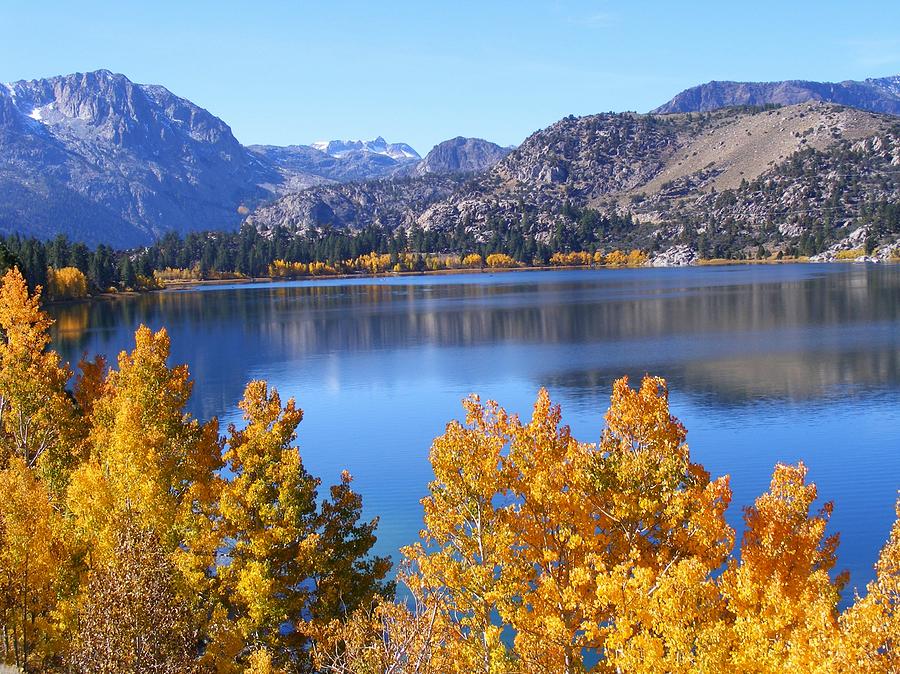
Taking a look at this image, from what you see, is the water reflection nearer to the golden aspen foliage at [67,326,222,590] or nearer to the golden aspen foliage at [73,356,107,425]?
the golden aspen foliage at [73,356,107,425]

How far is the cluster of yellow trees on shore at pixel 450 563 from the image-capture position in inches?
796

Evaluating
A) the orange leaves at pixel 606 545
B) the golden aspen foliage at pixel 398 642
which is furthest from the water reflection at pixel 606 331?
the golden aspen foliage at pixel 398 642

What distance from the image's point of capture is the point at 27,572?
93.6 ft

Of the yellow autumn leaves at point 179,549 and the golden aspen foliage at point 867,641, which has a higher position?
the golden aspen foliage at point 867,641

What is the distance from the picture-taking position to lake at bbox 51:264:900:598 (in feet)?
161

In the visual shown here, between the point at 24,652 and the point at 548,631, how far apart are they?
18.3 meters

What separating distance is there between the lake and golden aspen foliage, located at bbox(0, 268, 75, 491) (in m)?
15.6

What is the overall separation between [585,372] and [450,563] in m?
58.3

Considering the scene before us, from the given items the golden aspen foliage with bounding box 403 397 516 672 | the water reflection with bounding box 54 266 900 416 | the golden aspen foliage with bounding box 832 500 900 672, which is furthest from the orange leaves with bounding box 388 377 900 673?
the water reflection with bounding box 54 266 900 416

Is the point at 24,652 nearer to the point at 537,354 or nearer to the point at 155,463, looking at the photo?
the point at 155,463

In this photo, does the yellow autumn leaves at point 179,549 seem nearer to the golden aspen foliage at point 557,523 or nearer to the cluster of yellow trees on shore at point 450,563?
the cluster of yellow trees on shore at point 450,563

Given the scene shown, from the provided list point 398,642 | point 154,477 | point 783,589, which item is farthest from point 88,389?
point 783,589

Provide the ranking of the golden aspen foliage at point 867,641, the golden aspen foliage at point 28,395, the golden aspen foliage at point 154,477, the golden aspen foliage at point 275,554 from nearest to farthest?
the golden aspen foliage at point 867,641 → the golden aspen foliage at point 275,554 → the golden aspen foliage at point 154,477 → the golden aspen foliage at point 28,395

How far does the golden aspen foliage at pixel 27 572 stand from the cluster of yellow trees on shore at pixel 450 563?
0.09 metres
